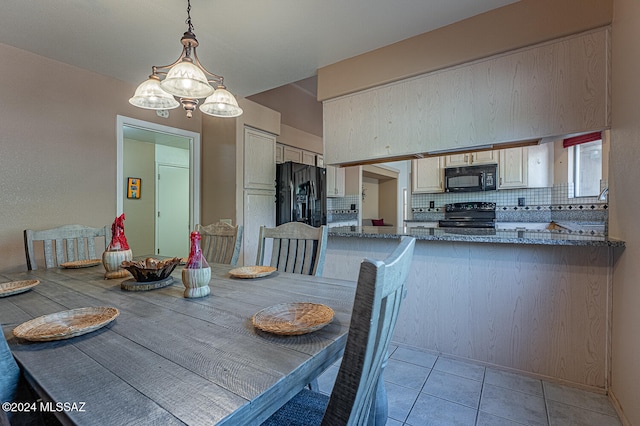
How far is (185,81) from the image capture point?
158 centimetres

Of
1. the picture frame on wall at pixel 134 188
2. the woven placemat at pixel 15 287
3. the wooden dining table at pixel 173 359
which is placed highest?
the picture frame on wall at pixel 134 188

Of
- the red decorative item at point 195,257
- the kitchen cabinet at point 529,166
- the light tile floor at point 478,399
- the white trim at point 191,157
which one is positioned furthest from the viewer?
the kitchen cabinet at point 529,166

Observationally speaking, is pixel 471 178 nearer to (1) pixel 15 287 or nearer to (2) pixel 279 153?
(2) pixel 279 153

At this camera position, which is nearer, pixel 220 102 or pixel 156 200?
pixel 220 102

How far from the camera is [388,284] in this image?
0.54 m

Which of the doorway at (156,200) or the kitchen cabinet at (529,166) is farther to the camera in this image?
the doorway at (156,200)

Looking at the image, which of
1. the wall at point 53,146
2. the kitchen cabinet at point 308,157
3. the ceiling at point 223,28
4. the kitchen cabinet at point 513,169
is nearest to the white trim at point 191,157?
the wall at point 53,146

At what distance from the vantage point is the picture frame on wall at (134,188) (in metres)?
4.75

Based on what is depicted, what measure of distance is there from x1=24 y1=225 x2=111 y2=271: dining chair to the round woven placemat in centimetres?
180

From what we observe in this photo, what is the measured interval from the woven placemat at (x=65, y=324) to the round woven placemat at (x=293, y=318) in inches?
18.0

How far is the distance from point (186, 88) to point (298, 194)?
224 cm

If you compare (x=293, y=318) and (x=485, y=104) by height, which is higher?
(x=485, y=104)

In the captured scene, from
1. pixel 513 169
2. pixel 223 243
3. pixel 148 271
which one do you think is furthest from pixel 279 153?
pixel 513 169

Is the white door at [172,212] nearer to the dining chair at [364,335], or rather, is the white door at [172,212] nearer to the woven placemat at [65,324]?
the woven placemat at [65,324]
